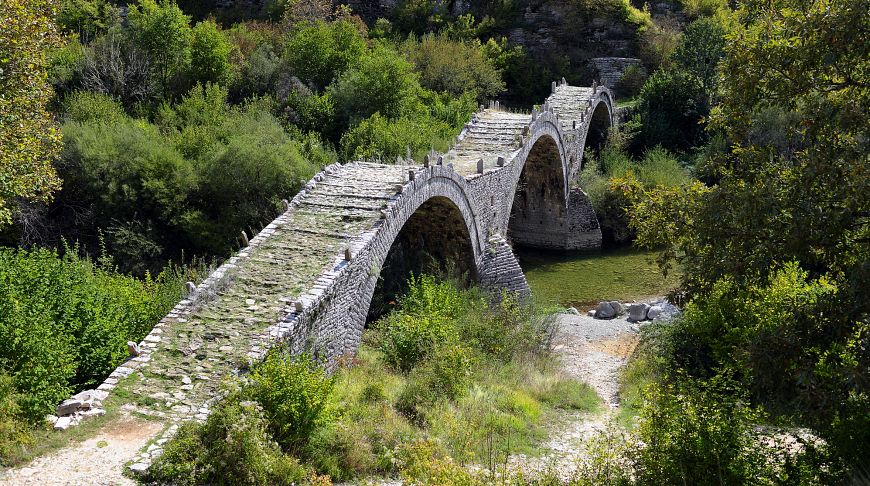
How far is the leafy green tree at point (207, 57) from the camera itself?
28219 mm

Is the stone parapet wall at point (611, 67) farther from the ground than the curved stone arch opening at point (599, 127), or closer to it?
farther from the ground

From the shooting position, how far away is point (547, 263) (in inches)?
1144

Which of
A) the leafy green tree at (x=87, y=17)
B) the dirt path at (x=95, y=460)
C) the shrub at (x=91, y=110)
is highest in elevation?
the leafy green tree at (x=87, y=17)

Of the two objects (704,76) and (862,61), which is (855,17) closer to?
(862,61)

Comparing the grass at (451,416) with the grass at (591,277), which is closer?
the grass at (451,416)

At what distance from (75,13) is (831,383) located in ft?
109

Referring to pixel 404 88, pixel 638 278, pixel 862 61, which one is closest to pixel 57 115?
pixel 404 88

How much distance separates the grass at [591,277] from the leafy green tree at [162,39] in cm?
1562

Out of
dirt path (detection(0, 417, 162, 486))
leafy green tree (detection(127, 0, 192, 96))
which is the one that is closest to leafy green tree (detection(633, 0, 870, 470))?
dirt path (detection(0, 417, 162, 486))

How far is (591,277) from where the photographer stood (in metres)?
27.1

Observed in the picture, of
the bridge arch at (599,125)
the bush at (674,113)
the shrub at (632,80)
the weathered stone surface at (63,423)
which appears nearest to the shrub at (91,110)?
the weathered stone surface at (63,423)

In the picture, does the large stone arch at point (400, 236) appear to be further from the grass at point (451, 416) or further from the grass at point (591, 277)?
the grass at point (591, 277)

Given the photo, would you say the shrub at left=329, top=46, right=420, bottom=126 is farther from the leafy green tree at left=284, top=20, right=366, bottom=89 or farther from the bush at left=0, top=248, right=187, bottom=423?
the bush at left=0, top=248, right=187, bottom=423

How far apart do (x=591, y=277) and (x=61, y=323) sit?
20320 millimetres
